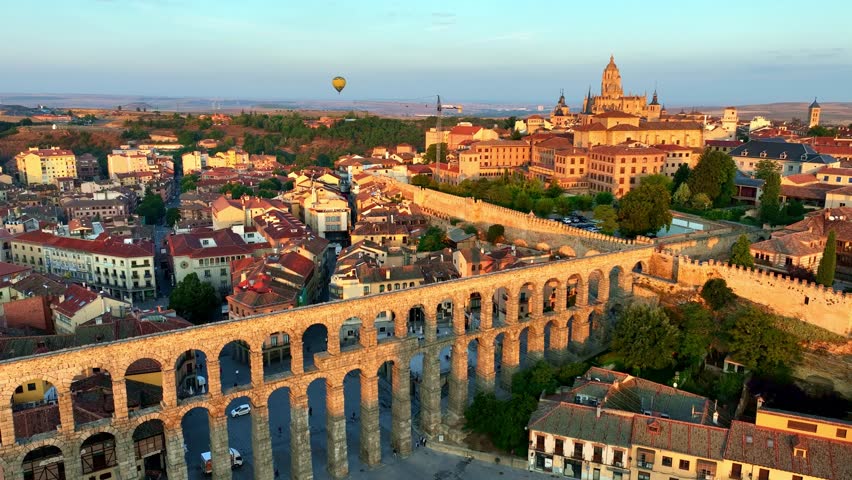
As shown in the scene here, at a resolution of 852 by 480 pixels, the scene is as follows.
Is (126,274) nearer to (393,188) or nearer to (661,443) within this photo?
(393,188)

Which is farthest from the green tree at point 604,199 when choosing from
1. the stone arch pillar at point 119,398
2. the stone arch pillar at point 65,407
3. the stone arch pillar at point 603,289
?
the stone arch pillar at point 65,407

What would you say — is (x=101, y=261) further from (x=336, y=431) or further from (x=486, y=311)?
(x=486, y=311)

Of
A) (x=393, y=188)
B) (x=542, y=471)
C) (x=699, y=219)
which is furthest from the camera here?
(x=393, y=188)

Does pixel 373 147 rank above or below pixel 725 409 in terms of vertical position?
above

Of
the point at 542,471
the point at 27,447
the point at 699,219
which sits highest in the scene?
the point at 699,219

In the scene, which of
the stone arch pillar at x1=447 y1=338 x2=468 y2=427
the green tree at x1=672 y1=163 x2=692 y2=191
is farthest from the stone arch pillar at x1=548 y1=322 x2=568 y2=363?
the green tree at x1=672 y1=163 x2=692 y2=191

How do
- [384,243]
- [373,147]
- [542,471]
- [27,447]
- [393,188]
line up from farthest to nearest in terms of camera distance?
1. [373,147]
2. [393,188]
3. [384,243]
4. [542,471]
5. [27,447]

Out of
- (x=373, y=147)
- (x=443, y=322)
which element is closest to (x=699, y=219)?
(x=443, y=322)

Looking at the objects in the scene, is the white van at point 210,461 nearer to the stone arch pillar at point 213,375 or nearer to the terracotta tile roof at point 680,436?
the stone arch pillar at point 213,375
